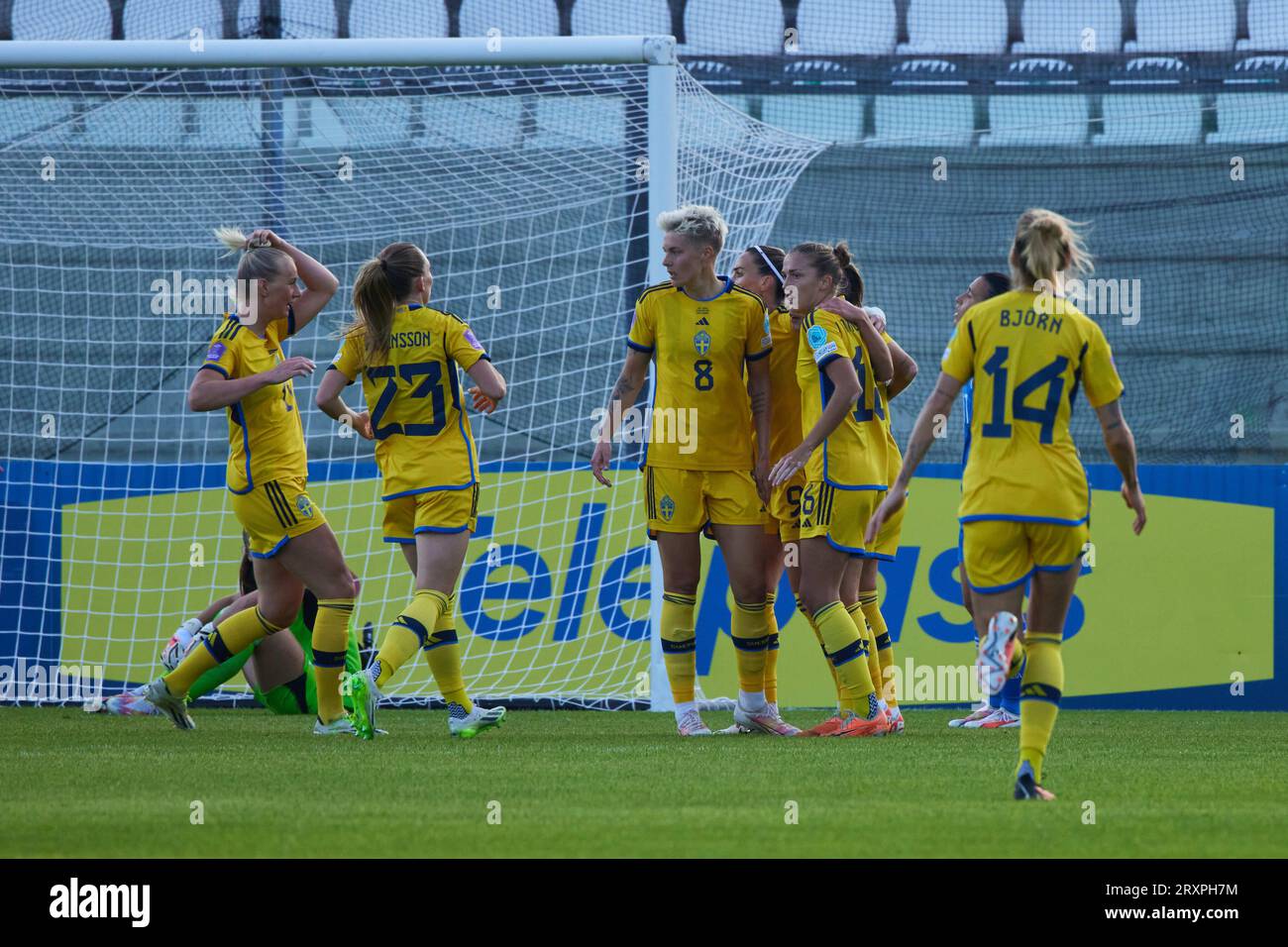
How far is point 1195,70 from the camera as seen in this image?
14.1 meters

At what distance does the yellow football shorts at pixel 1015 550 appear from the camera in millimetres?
4684

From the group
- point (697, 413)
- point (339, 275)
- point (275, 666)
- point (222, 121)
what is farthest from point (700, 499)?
point (339, 275)

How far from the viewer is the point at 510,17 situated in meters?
14.5

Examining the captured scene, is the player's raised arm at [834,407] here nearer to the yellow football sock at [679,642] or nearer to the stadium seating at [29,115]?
the yellow football sock at [679,642]

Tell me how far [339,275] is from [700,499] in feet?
18.8

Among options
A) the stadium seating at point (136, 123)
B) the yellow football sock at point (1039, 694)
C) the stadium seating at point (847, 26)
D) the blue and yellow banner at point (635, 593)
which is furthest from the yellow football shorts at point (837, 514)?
the stadium seating at point (847, 26)

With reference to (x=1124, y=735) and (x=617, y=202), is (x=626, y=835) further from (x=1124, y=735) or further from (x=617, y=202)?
(x=617, y=202)

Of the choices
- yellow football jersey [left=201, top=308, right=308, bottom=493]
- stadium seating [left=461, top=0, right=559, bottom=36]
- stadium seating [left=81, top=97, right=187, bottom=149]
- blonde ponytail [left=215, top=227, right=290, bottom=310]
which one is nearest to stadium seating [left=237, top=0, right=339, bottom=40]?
stadium seating [left=461, top=0, right=559, bottom=36]

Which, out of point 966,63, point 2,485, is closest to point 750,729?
point 2,485

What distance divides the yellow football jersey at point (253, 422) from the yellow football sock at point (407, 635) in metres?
0.89

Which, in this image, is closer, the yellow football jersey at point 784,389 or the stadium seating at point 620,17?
the yellow football jersey at point 784,389

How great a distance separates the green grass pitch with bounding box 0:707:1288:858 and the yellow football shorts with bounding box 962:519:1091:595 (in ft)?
2.07

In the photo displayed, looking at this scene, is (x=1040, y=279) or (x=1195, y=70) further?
(x=1195, y=70)

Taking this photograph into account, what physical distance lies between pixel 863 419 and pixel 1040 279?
2189 millimetres
